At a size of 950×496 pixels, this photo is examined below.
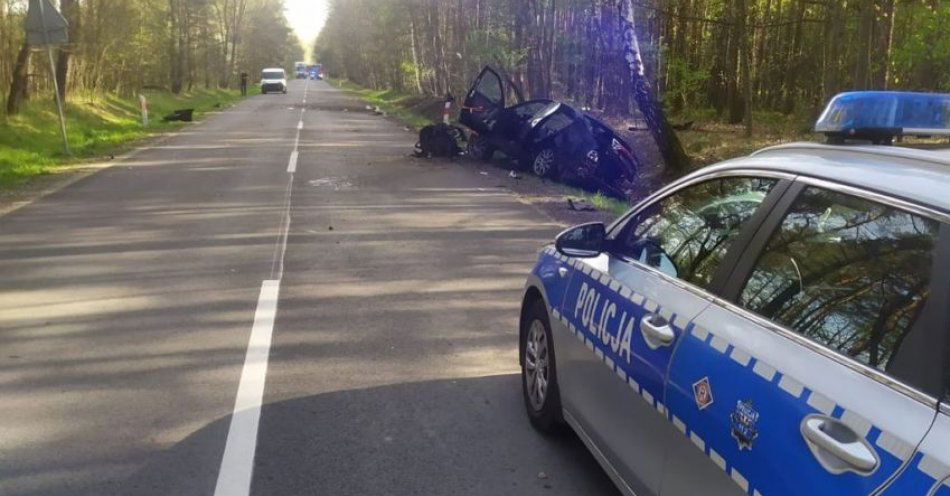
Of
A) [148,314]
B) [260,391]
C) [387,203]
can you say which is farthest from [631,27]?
[260,391]

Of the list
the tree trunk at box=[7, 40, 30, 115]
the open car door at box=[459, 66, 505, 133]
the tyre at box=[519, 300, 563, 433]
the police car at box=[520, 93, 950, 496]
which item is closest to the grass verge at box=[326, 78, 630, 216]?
the open car door at box=[459, 66, 505, 133]

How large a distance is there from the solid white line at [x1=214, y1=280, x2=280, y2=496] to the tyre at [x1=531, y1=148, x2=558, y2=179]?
9.61 meters

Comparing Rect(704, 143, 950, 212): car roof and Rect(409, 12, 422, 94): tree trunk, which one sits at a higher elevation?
Rect(409, 12, 422, 94): tree trunk

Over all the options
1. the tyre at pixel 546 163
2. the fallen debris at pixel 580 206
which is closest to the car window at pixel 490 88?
the tyre at pixel 546 163

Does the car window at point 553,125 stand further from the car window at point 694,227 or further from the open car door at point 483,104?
the car window at point 694,227

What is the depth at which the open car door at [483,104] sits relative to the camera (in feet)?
58.6

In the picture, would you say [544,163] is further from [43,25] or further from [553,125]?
[43,25]

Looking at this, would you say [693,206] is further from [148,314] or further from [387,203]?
[387,203]

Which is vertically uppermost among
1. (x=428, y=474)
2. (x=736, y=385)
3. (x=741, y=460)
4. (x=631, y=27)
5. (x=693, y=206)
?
(x=631, y=27)

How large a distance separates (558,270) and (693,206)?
97cm

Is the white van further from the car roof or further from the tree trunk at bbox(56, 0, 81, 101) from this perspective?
the car roof

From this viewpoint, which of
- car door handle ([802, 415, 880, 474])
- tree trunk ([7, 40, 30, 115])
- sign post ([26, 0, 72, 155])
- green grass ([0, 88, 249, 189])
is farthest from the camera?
tree trunk ([7, 40, 30, 115])

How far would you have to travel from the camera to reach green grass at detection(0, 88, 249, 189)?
1722 cm

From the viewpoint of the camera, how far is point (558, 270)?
4438 mm
